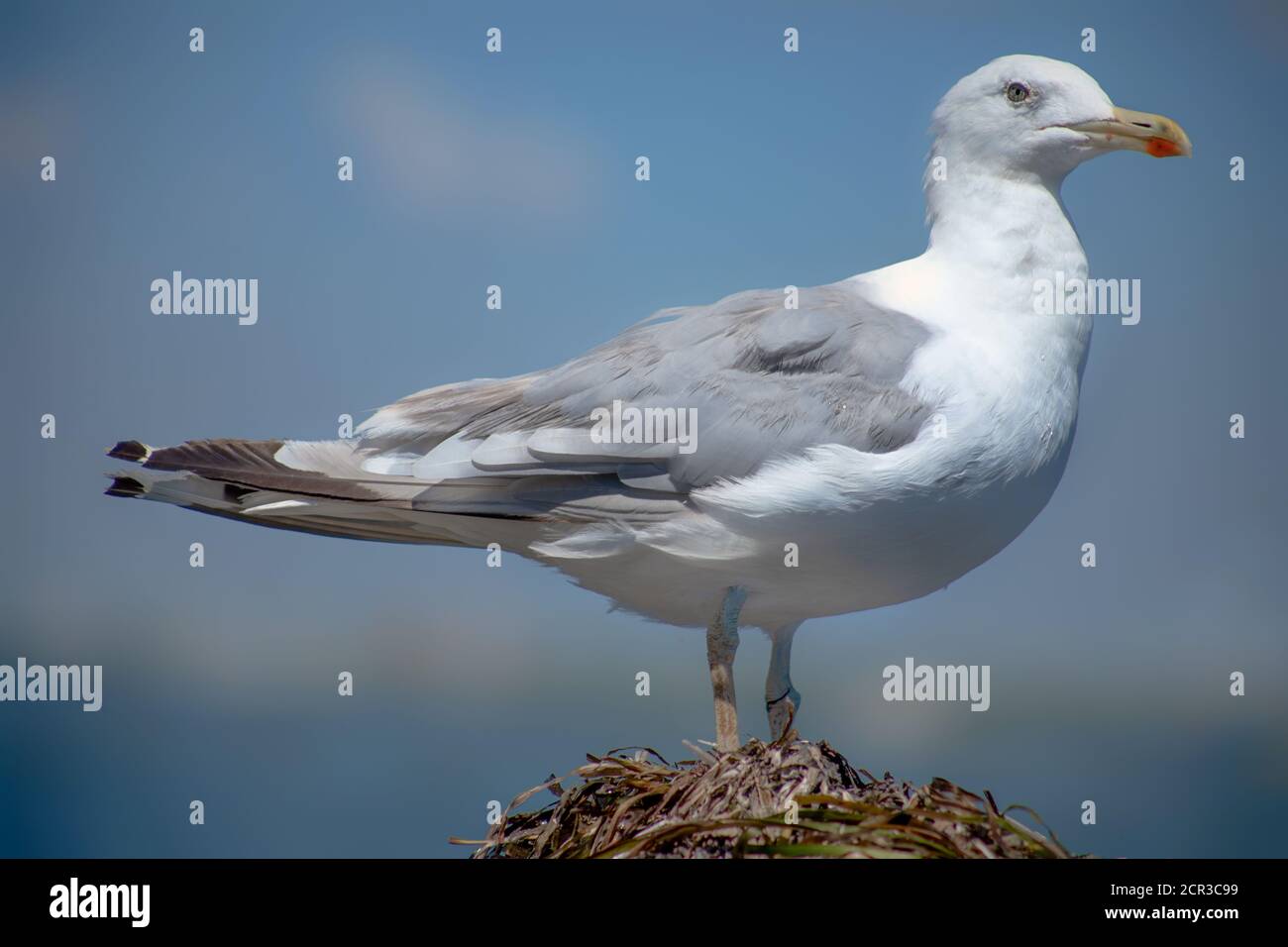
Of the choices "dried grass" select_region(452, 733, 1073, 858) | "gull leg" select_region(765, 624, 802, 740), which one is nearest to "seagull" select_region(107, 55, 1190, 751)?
"gull leg" select_region(765, 624, 802, 740)

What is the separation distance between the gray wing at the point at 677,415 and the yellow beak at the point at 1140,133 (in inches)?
21.1

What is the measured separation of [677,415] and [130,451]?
1.09 m

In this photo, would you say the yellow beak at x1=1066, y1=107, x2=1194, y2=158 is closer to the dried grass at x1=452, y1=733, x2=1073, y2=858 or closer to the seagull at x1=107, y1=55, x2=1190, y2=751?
the seagull at x1=107, y1=55, x2=1190, y2=751

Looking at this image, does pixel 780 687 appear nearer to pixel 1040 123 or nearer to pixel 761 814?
pixel 761 814

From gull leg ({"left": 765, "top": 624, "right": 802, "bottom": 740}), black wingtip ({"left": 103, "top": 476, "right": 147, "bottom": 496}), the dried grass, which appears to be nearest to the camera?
the dried grass

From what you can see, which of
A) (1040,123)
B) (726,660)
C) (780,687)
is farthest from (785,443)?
(1040,123)

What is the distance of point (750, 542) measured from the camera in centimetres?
244

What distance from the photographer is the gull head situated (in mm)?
2586

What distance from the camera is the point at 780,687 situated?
2.83m

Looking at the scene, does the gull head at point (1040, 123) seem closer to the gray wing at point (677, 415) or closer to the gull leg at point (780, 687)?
the gray wing at point (677, 415)
